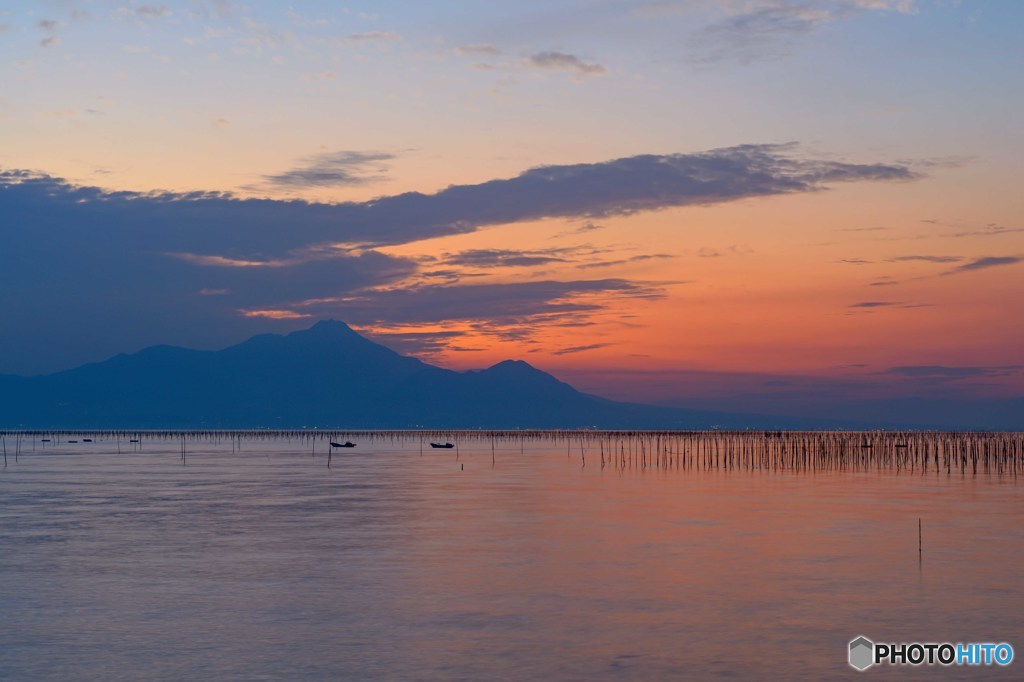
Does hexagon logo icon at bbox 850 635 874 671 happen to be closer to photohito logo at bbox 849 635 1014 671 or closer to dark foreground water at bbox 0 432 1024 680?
photohito logo at bbox 849 635 1014 671

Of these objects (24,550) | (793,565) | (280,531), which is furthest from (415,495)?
(793,565)

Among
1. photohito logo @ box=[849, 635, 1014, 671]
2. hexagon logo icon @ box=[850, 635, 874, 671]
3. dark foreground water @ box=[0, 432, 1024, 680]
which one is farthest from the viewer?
dark foreground water @ box=[0, 432, 1024, 680]

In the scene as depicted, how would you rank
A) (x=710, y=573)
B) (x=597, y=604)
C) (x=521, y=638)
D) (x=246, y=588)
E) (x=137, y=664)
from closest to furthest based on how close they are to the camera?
(x=137, y=664) < (x=521, y=638) < (x=597, y=604) < (x=246, y=588) < (x=710, y=573)

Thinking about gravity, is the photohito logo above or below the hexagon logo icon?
below

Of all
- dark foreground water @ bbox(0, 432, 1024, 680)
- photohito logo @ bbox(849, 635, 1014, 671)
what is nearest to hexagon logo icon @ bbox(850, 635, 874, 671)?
photohito logo @ bbox(849, 635, 1014, 671)

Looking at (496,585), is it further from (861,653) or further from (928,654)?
(928,654)

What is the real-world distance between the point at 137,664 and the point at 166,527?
19855 millimetres

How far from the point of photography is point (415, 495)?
51094 millimetres

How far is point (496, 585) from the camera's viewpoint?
A: 24.6 metres

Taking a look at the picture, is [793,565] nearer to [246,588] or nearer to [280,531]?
[246,588]

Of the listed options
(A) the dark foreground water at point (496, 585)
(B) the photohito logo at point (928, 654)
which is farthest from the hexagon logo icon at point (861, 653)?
(A) the dark foreground water at point (496, 585)

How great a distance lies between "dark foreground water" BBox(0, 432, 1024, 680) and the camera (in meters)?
17.6

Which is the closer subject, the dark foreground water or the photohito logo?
the photohito logo

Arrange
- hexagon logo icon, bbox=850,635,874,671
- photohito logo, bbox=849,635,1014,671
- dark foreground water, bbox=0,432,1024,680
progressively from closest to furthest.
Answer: hexagon logo icon, bbox=850,635,874,671 < photohito logo, bbox=849,635,1014,671 < dark foreground water, bbox=0,432,1024,680
